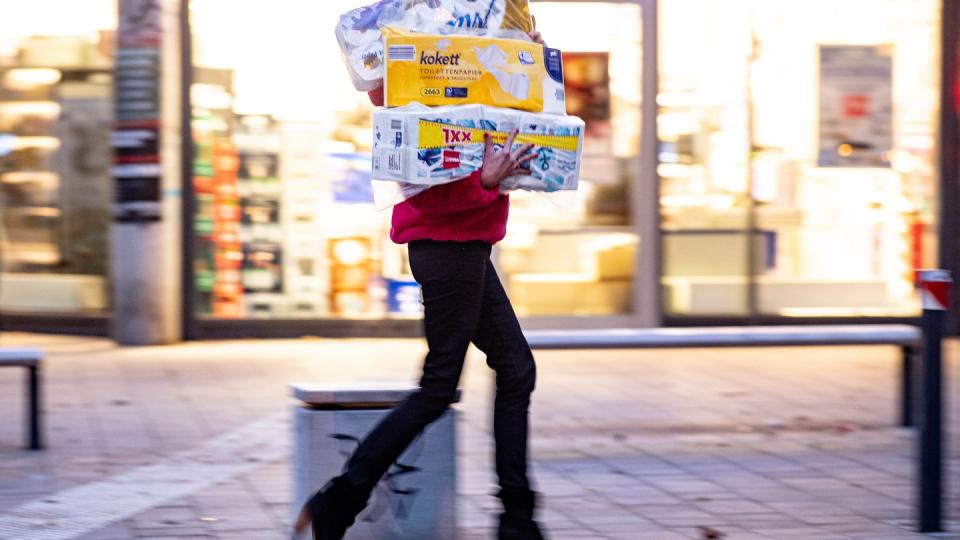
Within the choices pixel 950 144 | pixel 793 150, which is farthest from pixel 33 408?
pixel 950 144

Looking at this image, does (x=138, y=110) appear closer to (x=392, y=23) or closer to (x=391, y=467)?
(x=391, y=467)

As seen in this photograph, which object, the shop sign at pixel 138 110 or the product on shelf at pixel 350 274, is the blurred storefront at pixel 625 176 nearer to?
the product on shelf at pixel 350 274

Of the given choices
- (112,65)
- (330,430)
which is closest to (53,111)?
(112,65)

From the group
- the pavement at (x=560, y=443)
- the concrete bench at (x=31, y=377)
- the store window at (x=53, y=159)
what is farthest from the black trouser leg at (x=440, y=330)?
the store window at (x=53, y=159)

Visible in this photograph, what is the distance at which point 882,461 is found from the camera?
671 centimetres

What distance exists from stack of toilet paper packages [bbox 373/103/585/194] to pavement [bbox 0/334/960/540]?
143 centimetres

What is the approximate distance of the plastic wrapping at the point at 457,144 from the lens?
4.30 m

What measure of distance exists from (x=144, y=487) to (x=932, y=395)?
3.08 metres

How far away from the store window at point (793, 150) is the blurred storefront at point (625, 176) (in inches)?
0.6

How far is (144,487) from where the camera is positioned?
6.03m

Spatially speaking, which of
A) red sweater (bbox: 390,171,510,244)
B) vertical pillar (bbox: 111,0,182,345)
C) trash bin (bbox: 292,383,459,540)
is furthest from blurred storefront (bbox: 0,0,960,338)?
red sweater (bbox: 390,171,510,244)

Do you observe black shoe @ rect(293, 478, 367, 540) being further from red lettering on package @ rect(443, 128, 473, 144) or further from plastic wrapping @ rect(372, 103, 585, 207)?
red lettering on package @ rect(443, 128, 473, 144)

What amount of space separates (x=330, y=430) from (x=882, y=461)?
303cm

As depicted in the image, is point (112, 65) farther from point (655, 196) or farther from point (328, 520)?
point (328, 520)
